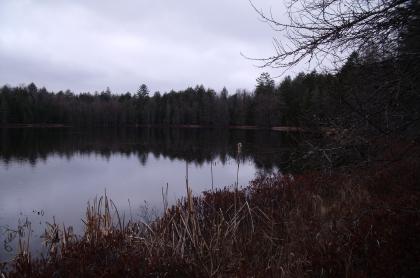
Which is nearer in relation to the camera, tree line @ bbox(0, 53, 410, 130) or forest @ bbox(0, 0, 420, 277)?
forest @ bbox(0, 0, 420, 277)

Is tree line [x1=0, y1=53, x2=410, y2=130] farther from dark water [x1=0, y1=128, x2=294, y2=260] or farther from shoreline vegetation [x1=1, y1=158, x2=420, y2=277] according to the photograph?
shoreline vegetation [x1=1, y1=158, x2=420, y2=277]

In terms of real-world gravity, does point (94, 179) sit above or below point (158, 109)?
below

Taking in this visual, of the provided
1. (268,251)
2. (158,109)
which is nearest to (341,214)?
(268,251)

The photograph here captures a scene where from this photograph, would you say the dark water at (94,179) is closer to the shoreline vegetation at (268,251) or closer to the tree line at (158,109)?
the shoreline vegetation at (268,251)

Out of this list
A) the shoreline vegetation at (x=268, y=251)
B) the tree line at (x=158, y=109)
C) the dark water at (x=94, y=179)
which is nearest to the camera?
the shoreline vegetation at (x=268, y=251)

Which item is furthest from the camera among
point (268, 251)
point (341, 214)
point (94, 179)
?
point (94, 179)

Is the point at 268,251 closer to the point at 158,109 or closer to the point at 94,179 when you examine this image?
the point at 94,179

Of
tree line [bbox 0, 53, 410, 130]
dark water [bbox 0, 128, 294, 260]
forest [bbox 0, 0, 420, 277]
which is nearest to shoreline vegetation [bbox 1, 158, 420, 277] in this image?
forest [bbox 0, 0, 420, 277]

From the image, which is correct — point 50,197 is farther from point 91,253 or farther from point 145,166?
point 91,253

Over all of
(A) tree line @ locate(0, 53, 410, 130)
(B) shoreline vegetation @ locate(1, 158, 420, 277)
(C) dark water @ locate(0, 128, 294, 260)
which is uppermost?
(A) tree line @ locate(0, 53, 410, 130)

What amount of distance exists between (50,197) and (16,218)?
11.5ft

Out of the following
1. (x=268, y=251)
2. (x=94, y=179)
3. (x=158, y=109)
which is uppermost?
(x=158, y=109)

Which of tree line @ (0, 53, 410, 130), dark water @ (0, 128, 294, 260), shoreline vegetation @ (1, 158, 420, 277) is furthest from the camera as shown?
tree line @ (0, 53, 410, 130)

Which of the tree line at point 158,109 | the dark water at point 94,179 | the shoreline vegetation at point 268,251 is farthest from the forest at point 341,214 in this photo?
the tree line at point 158,109
